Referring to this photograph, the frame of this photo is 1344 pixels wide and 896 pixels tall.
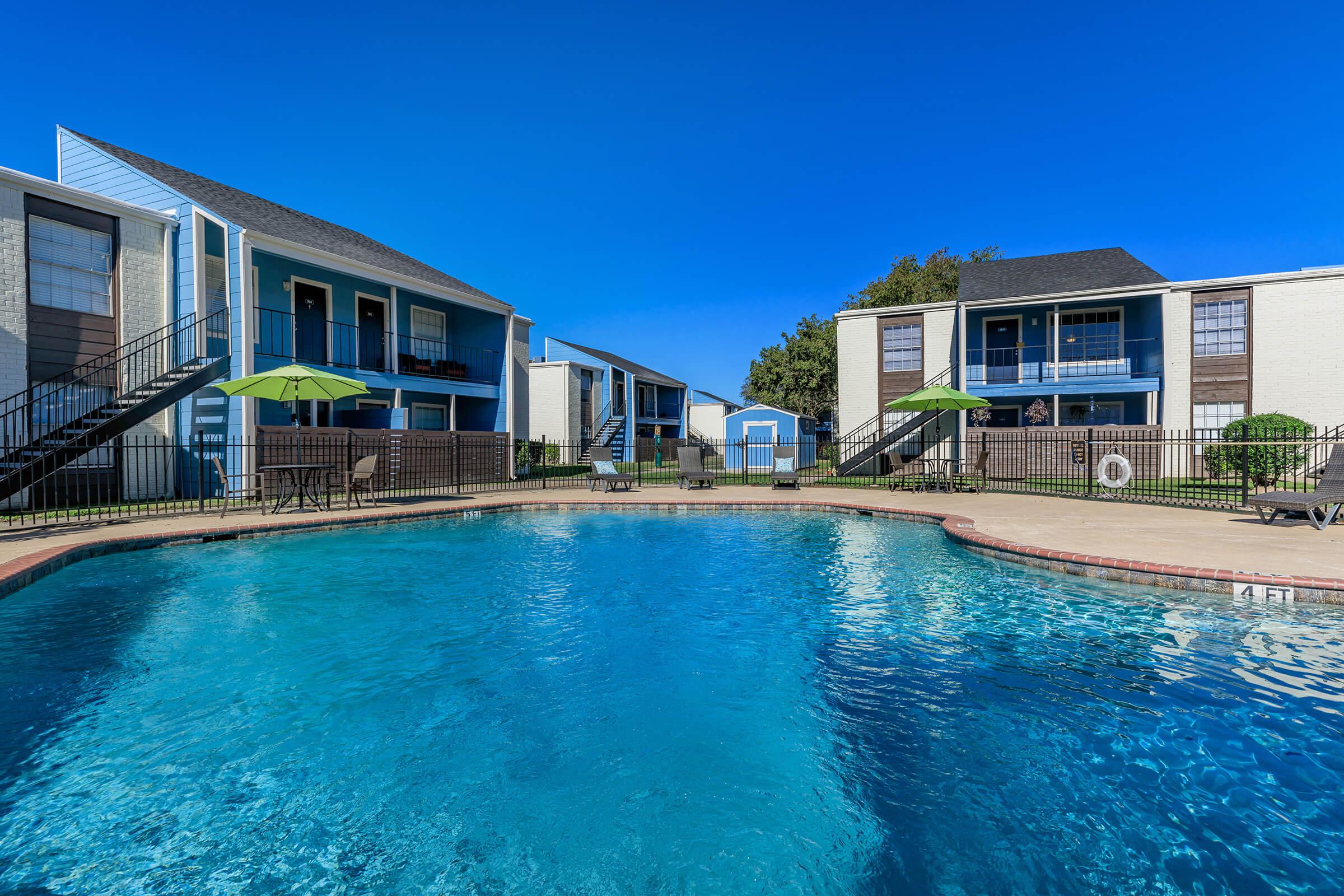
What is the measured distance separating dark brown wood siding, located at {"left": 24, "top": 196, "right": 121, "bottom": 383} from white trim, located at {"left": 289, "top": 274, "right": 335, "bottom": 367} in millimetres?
3466

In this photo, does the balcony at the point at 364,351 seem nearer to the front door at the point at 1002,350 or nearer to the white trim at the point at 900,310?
the white trim at the point at 900,310

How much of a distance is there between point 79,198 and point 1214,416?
31.3 meters

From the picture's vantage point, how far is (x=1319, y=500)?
8453mm

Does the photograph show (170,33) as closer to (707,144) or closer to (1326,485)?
(707,144)

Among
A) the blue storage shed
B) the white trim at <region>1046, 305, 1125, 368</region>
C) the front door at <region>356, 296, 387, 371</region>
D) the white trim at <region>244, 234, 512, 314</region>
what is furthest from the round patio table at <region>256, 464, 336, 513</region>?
the white trim at <region>1046, 305, 1125, 368</region>

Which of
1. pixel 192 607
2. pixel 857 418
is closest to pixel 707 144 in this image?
pixel 857 418

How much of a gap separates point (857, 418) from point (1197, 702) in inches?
832

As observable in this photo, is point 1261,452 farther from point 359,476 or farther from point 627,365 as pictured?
point 627,365

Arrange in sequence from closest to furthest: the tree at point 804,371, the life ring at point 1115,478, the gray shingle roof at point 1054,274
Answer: the life ring at point 1115,478, the gray shingle roof at point 1054,274, the tree at point 804,371

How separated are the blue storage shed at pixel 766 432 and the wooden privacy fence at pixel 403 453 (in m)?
12.1

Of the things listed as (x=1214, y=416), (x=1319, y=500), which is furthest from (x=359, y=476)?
(x=1214, y=416)

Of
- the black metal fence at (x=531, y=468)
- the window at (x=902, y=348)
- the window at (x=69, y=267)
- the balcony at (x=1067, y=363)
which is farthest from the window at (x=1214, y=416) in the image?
the window at (x=69, y=267)

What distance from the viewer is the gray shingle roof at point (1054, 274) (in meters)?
20.7

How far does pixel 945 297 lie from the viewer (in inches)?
1330
